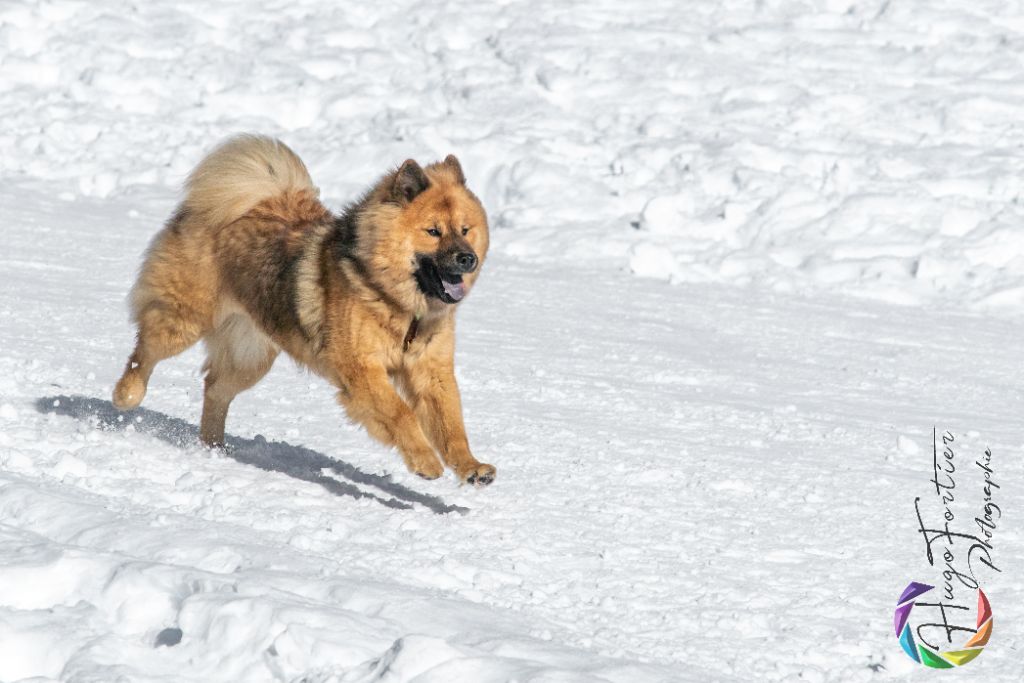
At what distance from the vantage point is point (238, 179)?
19.7 ft

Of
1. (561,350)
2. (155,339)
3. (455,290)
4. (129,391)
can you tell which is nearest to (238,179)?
→ (155,339)

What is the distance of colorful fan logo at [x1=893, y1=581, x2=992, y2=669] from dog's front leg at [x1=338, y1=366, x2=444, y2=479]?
1867 millimetres

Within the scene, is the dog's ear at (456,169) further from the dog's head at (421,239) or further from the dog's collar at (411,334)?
the dog's collar at (411,334)

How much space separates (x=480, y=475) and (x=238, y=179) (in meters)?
2.07

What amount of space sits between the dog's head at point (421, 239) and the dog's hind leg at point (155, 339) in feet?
4.06

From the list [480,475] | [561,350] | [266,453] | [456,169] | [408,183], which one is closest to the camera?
[480,475]

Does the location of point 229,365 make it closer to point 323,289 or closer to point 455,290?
point 323,289

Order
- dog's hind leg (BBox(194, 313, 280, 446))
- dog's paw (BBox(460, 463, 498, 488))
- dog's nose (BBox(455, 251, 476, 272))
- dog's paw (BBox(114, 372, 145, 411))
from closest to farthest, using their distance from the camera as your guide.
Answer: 1. dog's paw (BBox(460, 463, 498, 488))
2. dog's nose (BBox(455, 251, 476, 272))
3. dog's paw (BBox(114, 372, 145, 411))
4. dog's hind leg (BBox(194, 313, 280, 446))

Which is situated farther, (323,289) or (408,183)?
(323,289)

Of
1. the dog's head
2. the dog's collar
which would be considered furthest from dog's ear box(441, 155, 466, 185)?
the dog's collar

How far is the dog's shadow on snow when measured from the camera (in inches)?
210

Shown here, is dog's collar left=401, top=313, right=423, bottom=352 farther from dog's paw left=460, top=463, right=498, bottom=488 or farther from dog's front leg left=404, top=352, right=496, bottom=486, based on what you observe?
dog's paw left=460, top=463, right=498, bottom=488

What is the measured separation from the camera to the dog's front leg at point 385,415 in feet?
16.5

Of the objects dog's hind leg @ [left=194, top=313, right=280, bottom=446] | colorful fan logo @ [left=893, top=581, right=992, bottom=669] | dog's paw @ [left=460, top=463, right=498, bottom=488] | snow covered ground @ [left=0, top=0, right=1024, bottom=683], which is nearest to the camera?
snow covered ground @ [left=0, top=0, right=1024, bottom=683]
